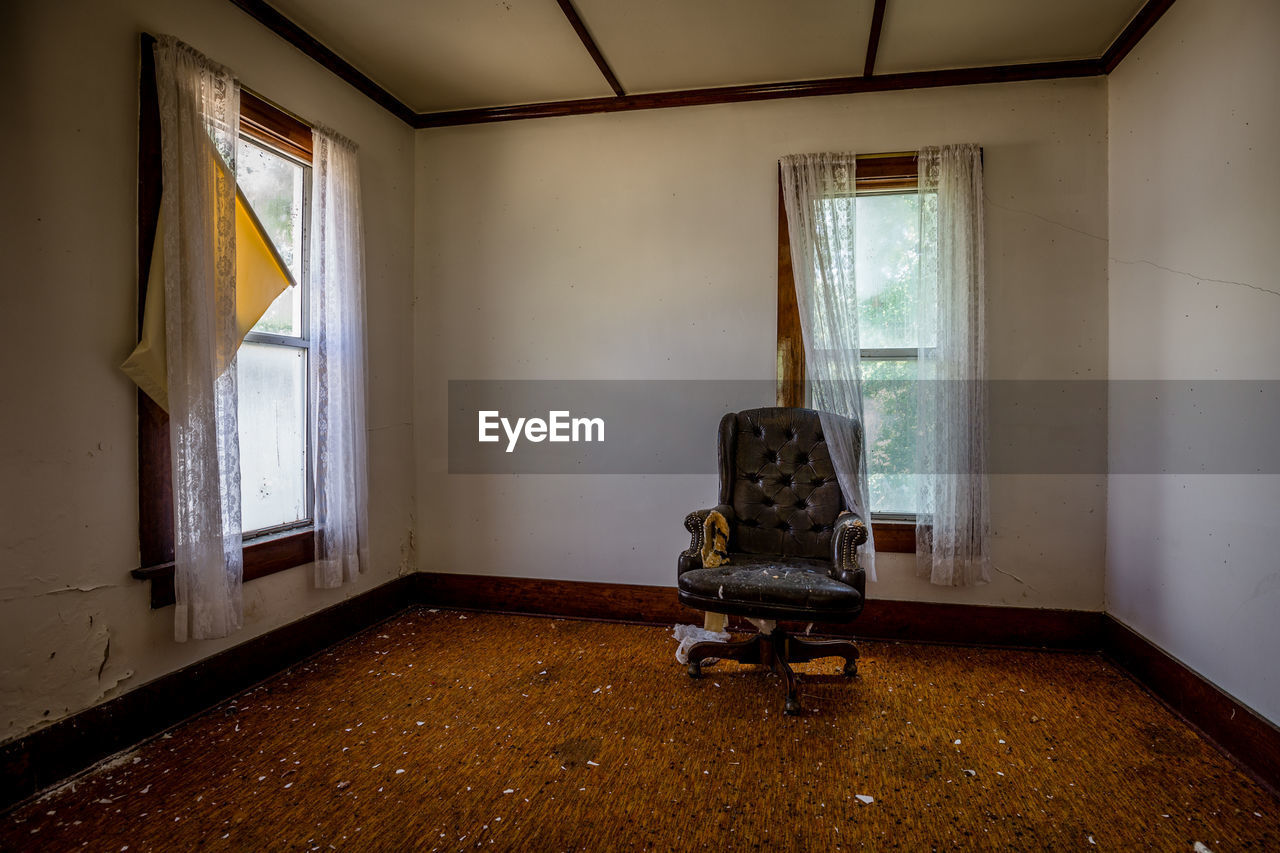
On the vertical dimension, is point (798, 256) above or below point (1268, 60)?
below

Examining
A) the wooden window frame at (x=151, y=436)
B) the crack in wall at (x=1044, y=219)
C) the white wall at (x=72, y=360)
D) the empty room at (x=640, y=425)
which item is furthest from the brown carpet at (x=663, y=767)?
the crack in wall at (x=1044, y=219)

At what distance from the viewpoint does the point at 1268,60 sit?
84.8 inches

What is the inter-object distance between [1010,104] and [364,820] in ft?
12.9

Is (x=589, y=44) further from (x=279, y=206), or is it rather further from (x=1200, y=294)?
(x=1200, y=294)

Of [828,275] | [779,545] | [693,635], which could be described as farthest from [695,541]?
[828,275]

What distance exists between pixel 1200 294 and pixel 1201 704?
1488 mm

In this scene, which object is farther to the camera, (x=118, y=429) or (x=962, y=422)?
(x=962, y=422)

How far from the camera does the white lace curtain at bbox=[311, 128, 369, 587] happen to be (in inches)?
123

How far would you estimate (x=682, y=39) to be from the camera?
9.99 feet

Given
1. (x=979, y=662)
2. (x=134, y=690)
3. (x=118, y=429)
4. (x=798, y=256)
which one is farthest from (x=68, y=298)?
(x=979, y=662)

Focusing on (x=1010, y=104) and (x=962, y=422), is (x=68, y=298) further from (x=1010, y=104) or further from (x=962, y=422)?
(x=1010, y=104)

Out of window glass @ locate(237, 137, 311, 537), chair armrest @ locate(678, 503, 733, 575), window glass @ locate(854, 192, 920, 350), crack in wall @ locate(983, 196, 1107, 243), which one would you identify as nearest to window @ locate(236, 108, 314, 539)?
window glass @ locate(237, 137, 311, 537)

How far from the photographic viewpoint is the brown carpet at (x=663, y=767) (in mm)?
1847
